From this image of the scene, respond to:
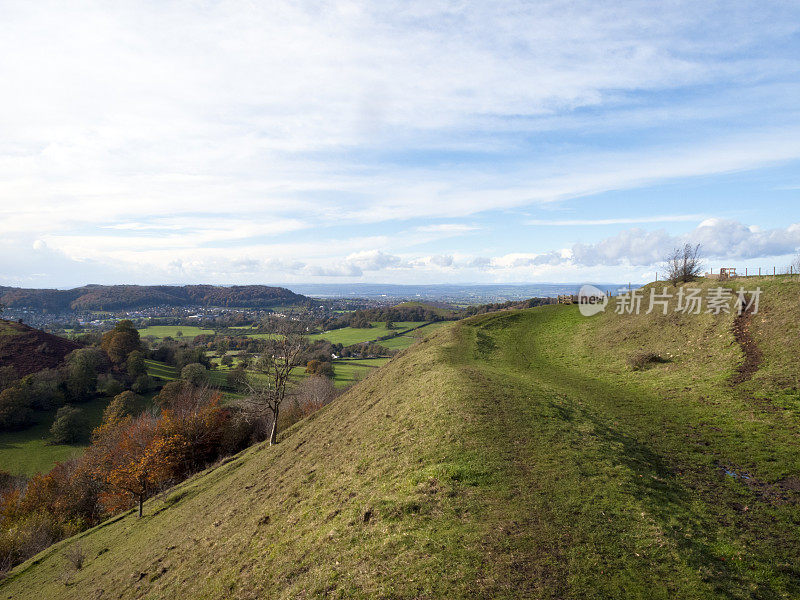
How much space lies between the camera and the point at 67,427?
67562mm

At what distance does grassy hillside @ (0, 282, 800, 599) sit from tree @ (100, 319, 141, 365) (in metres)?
83.7

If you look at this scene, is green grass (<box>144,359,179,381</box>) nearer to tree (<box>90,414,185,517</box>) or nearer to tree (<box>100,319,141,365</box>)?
tree (<box>100,319,141,365</box>)

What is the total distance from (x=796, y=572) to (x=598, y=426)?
1090 centimetres

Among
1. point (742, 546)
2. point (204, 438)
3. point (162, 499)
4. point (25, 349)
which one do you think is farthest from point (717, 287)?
point (25, 349)

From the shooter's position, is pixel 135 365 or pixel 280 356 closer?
pixel 280 356

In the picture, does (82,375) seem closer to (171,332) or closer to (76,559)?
(76,559)

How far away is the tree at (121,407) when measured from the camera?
70938 mm

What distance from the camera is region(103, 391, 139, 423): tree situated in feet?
233

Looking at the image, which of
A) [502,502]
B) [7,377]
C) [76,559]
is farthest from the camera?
[7,377]

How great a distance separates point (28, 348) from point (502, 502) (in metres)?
140

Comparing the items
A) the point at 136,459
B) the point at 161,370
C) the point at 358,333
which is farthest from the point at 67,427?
the point at 358,333

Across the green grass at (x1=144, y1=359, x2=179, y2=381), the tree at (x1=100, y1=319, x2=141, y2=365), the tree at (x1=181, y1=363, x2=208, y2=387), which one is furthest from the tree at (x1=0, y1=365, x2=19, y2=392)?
the tree at (x1=181, y1=363, x2=208, y2=387)

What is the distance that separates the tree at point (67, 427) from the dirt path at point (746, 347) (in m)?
96.7

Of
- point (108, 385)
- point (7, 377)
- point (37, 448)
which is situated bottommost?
point (37, 448)
